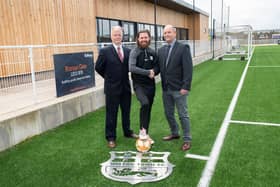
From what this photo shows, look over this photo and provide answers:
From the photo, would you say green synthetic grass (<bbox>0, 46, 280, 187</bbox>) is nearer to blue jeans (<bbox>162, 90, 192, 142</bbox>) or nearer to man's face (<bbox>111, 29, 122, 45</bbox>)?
blue jeans (<bbox>162, 90, 192, 142</bbox>)

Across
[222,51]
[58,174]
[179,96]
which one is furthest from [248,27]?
[58,174]

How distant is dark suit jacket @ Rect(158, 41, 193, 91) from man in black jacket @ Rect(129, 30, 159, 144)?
0.14 m

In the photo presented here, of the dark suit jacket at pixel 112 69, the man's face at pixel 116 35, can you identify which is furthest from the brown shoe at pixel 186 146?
the man's face at pixel 116 35

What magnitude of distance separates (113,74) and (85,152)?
1.25 metres

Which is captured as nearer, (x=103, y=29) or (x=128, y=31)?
(x=103, y=29)

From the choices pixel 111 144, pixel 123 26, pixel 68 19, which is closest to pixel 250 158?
pixel 111 144

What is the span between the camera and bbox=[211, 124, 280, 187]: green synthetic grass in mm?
3127

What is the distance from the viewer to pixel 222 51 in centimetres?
3041

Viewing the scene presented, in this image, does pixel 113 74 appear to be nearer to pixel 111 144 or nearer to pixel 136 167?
pixel 111 144

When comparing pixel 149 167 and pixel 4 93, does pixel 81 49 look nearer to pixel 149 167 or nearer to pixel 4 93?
Answer: pixel 4 93

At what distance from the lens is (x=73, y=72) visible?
6.01m

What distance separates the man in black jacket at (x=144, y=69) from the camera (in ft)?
12.9

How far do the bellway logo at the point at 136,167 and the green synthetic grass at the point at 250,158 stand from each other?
2.16 ft

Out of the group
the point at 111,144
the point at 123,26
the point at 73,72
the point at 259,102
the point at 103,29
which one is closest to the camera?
the point at 111,144
